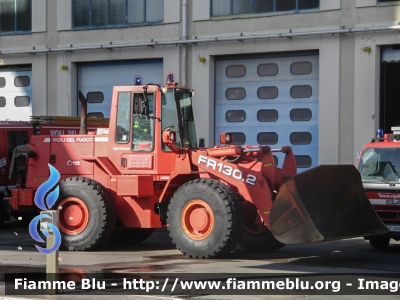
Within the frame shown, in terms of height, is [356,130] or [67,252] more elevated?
[356,130]

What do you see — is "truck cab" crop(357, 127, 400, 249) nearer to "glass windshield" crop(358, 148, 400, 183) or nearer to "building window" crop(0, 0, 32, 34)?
"glass windshield" crop(358, 148, 400, 183)

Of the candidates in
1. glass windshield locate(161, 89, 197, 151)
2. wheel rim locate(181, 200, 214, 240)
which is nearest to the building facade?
glass windshield locate(161, 89, 197, 151)

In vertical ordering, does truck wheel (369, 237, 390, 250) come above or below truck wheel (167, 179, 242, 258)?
below

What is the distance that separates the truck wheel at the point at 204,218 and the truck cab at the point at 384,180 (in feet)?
10.4

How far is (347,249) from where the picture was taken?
15891mm

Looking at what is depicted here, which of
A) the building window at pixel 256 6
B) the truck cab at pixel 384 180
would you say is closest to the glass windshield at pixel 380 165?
the truck cab at pixel 384 180

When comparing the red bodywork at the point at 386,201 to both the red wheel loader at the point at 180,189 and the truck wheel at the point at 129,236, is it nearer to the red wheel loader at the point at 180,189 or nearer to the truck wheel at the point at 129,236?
the red wheel loader at the point at 180,189

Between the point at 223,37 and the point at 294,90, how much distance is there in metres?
2.61

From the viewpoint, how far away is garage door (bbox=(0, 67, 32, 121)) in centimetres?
2777

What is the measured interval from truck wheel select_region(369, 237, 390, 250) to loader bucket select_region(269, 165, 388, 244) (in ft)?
6.35

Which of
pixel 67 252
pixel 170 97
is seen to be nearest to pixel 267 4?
pixel 170 97

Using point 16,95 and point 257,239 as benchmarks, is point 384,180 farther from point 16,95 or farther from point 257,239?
point 16,95

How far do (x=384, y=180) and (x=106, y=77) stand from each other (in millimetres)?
13386

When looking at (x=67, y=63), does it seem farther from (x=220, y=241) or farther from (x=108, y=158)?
(x=220, y=241)
